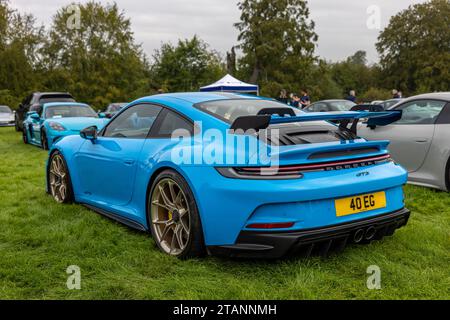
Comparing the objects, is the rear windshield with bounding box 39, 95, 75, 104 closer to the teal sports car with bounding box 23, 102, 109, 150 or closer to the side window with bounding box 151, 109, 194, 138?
the teal sports car with bounding box 23, 102, 109, 150

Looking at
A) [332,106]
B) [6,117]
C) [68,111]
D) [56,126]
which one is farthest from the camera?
[6,117]

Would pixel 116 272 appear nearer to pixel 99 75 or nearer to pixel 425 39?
pixel 99 75

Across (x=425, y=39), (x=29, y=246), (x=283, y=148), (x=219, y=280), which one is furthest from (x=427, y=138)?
(x=425, y=39)

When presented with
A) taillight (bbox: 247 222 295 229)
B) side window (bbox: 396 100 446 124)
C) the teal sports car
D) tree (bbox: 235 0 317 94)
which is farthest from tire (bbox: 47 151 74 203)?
tree (bbox: 235 0 317 94)

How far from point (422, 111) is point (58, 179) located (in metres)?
4.70

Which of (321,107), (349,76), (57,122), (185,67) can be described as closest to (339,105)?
(321,107)

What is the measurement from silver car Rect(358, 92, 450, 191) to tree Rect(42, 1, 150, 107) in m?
40.6

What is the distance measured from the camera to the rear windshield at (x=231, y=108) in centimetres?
365

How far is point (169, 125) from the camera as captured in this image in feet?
12.6

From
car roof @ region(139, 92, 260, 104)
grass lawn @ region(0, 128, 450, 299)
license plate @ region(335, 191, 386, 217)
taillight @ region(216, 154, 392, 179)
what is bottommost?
grass lawn @ region(0, 128, 450, 299)

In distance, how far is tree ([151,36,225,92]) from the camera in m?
53.1

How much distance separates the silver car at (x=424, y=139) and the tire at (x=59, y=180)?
13.5 feet

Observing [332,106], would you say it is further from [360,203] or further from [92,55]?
[92,55]

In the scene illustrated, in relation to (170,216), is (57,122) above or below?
above
